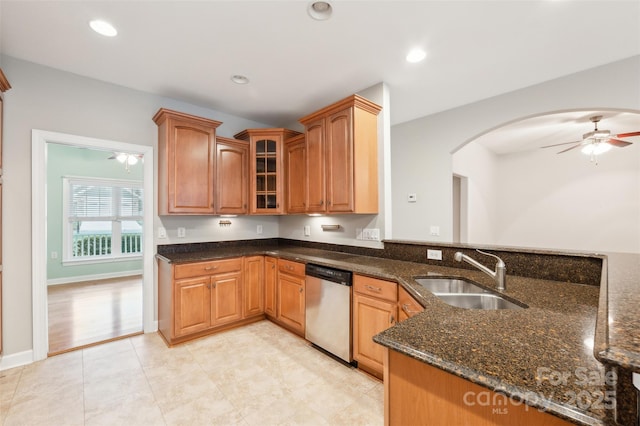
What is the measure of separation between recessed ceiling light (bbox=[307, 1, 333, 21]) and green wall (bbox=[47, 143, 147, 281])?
16.8 feet

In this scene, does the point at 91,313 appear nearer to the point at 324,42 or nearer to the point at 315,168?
the point at 315,168

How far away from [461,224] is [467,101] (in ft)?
7.70

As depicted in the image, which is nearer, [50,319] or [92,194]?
[50,319]

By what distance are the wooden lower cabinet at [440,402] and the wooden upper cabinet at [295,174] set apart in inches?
95.8

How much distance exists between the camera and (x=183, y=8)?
185 centimetres

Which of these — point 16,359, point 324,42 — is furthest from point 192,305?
point 324,42

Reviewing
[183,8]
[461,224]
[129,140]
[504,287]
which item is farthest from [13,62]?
[461,224]

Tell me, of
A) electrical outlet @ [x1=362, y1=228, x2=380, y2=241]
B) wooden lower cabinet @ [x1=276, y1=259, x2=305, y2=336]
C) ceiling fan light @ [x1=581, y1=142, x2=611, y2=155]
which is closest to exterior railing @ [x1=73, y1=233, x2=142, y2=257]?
wooden lower cabinet @ [x1=276, y1=259, x2=305, y2=336]

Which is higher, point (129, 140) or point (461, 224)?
point (129, 140)

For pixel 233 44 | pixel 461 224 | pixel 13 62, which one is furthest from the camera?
pixel 461 224

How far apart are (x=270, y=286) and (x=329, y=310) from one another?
1028mm

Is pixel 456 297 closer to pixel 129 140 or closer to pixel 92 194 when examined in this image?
pixel 129 140

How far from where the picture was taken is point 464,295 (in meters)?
1.76

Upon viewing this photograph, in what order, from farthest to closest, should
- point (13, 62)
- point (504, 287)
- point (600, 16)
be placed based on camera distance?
point (13, 62), point (600, 16), point (504, 287)
